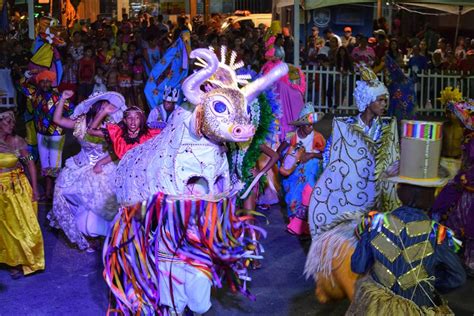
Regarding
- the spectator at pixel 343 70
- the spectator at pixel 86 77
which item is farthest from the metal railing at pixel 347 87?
the spectator at pixel 86 77

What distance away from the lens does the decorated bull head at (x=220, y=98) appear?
4.88m

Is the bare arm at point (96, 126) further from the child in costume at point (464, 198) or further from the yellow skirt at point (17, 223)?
the child in costume at point (464, 198)

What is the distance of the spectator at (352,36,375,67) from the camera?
16.5 m

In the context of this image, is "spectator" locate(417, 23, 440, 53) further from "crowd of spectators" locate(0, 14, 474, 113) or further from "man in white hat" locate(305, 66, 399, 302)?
"man in white hat" locate(305, 66, 399, 302)

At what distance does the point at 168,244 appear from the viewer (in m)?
5.05

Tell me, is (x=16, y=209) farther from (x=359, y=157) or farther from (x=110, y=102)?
(x=359, y=157)

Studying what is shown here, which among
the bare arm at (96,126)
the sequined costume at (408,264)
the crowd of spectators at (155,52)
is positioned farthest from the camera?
the crowd of spectators at (155,52)

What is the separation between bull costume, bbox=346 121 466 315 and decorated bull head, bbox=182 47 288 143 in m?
1.23

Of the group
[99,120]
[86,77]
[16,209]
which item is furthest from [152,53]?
[16,209]

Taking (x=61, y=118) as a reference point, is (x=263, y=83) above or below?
above

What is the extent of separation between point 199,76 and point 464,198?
3.26m

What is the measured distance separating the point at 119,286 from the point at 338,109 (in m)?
11.9

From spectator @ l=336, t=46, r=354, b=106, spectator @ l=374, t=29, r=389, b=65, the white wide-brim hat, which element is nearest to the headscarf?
the white wide-brim hat

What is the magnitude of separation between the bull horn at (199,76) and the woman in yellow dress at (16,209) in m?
2.48
